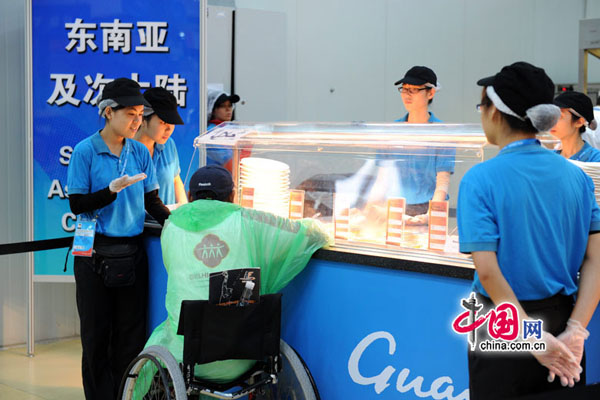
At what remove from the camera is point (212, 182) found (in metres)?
2.71

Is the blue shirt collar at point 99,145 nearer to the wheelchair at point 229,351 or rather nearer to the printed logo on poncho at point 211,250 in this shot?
the printed logo on poncho at point 211,250

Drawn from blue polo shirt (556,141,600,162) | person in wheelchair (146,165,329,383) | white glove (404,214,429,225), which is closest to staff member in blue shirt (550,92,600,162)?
blue polo shirt (556,141,600,162)

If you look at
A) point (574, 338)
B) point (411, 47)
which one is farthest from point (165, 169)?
point (411, 47)

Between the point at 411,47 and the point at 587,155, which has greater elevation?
the point at 411,47

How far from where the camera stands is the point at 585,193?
6.09ft

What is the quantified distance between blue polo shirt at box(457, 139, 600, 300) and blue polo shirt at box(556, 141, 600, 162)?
155 cm

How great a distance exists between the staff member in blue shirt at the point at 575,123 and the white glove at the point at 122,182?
1.81 metres

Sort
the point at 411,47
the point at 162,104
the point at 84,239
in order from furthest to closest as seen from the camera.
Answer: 1. the point at 411,47
2. the point at 162,104
3. the point at 84,239

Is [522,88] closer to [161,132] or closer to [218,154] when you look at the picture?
[218,154]

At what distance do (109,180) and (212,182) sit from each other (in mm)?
657

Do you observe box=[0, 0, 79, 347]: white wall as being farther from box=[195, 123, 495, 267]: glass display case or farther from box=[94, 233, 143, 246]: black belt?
box=[195, 123, 495, 267]: glass display case

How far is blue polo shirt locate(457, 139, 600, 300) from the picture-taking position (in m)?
1.77
